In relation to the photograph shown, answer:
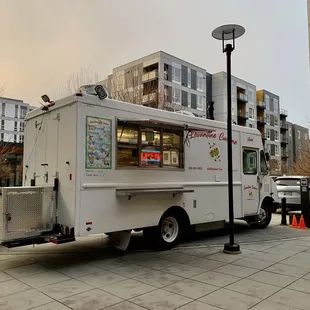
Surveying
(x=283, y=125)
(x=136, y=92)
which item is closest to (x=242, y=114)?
(x=283, y=125)

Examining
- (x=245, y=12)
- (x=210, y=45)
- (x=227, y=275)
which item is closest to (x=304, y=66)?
(x=210, y=45)

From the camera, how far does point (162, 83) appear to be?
2264 cm

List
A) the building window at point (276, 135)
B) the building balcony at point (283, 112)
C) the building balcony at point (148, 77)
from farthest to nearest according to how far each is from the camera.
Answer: the building balcony at point (283, 112), the building window at point (276, 135), the building balcony at point (148, 77)

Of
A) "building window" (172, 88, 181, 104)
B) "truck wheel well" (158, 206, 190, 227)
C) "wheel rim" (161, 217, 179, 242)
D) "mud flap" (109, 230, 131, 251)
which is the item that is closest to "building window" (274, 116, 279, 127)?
"building window" (172, 88, 181, 104)

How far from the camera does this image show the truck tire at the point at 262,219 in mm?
10172

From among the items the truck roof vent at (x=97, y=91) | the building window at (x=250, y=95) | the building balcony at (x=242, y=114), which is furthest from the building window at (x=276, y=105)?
the truck roof vent at (x=97, y=91)

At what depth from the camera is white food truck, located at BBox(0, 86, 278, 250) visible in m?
5.84

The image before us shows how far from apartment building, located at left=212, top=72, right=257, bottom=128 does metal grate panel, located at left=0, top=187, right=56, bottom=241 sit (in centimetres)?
3831

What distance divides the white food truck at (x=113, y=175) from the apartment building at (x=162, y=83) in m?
9.89

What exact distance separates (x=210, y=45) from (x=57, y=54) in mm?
7050

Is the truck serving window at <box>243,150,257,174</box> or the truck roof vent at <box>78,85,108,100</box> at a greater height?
the truck roof vent at <box>78,85,108,100</box>

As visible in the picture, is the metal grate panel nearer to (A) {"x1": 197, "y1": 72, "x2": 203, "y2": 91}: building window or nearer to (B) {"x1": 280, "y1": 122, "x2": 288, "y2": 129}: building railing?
(A) {"x1": 197, "y1": 72, "x2": 203, "y2": 91}: building window

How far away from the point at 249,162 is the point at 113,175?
496 cm

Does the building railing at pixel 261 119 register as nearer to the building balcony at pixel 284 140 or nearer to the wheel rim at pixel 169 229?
the building balcony at pixel 284 140
